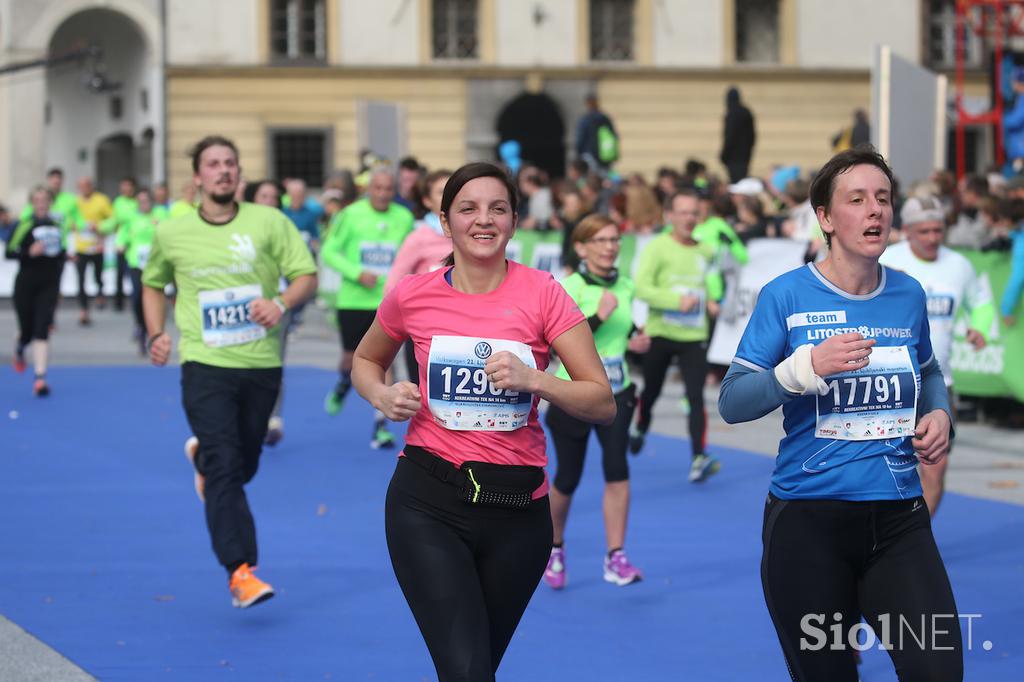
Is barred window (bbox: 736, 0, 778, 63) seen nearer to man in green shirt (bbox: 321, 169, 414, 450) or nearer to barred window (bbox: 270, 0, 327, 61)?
barred window (bbox: 270, 0, 327, 61)

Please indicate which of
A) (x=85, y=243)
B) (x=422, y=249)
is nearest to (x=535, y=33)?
(x=85, y=243)

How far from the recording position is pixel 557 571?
312 inches

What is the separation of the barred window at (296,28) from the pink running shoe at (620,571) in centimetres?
3273

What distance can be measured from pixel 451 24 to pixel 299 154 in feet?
15.6

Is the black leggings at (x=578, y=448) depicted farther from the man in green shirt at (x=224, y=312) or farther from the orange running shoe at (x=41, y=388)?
the orange running shoe at (x=41, y=388)

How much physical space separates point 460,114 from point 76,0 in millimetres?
9954

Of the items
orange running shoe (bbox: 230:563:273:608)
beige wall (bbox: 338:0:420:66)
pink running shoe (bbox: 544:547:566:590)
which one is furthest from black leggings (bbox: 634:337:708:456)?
beige wall (bbox: 338:0:420:66)

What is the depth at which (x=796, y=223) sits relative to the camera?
1566 centimetres

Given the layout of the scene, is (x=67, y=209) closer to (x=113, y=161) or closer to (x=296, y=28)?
(x=296, y=28)

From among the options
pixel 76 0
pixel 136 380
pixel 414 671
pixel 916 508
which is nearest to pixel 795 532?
pixel 916 508

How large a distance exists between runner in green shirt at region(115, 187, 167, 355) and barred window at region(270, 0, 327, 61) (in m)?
15.1

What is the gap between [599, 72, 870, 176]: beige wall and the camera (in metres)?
39.7

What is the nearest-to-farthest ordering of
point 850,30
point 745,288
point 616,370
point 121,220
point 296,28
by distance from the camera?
point 616,370, point 745,288, point 121,220, point 296,28, point 850,30

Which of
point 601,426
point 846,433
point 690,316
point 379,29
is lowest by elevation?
point 601,426
